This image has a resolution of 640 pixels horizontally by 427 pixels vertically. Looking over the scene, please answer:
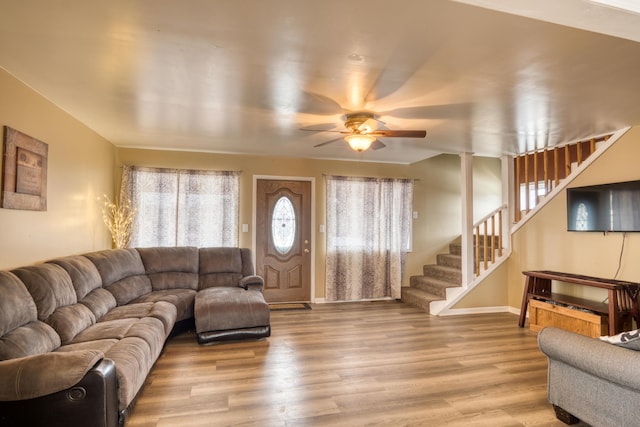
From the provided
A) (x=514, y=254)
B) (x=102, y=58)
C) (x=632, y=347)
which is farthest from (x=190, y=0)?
(x=514, y=254)

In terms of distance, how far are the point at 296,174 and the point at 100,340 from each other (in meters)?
3.78

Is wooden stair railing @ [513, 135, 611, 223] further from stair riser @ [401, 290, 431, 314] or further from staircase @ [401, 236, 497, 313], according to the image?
stair riser @ [401, 290, 431, 314]

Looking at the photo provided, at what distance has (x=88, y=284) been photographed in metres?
3.17

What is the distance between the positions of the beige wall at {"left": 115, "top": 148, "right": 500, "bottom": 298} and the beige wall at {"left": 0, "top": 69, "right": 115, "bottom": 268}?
0.96 meters

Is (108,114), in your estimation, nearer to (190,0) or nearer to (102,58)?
(102,58)

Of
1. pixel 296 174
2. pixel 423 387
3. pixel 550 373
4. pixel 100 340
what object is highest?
pixel 296 174

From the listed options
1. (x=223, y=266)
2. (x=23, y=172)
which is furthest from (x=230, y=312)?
(x=23, y=172)

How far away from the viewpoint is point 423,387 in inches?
111

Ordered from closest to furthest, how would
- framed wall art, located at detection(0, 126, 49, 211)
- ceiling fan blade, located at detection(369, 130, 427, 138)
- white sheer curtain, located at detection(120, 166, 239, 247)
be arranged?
1. framed wall art, located at detection(0, 126, 49, 211)
2. ceiling fan blade, located at detection(369, 130, 427, 138)
3. white sheer curtain, located at detection(120, 166, 239, 247)

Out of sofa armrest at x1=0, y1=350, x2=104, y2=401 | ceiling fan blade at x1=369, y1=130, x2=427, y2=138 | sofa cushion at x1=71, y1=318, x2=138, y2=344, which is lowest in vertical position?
sofa cushion at x1=71, y1=318, x2=138, y2=344

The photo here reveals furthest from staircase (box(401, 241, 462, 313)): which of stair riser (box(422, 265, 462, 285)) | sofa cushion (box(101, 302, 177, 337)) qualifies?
sofa cushion (box(101, 302, 177, 337))

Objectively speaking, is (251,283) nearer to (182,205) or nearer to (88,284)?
(182,205)

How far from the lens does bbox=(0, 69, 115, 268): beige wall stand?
267cm

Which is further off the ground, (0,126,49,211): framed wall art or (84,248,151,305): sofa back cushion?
(0,126,49,211): framed wall art
